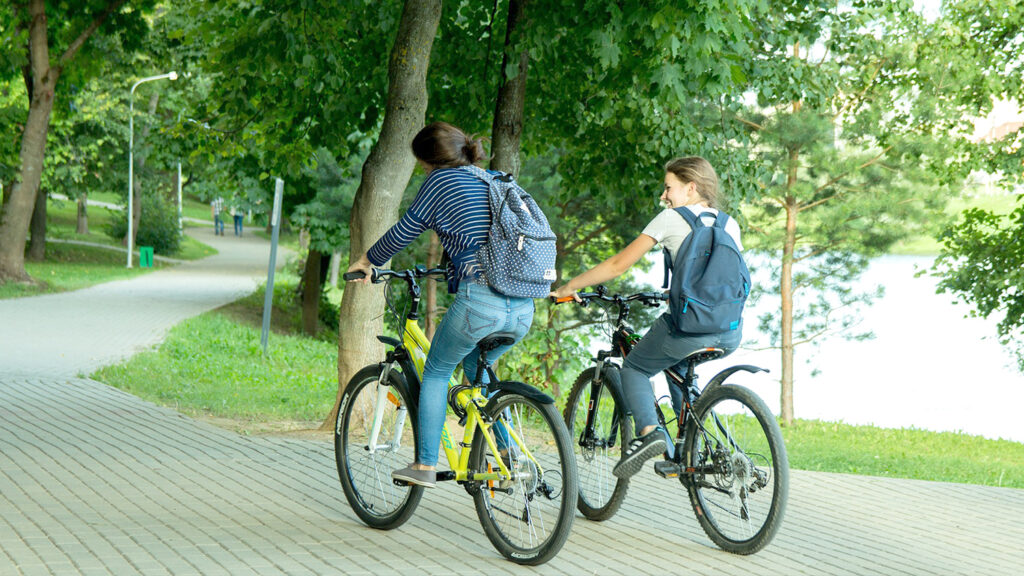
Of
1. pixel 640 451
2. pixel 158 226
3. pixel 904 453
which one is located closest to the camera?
pixel 640 451

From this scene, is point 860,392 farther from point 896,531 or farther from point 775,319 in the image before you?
point 896,531

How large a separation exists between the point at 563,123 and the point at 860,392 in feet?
55.3

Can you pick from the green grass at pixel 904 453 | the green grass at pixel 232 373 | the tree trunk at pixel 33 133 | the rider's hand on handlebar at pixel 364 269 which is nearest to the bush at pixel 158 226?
the tree trunk at pixel 33 133

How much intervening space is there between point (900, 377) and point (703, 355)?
2546 centimetres

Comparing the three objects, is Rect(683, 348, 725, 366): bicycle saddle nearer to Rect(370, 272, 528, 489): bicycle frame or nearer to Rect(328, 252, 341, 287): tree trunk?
Rect(370, 272, 528, 489): bicycle frame

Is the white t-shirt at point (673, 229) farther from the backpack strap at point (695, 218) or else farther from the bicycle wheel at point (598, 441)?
the bicycle wheel at point (598, 441)

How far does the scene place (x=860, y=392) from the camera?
25984mm

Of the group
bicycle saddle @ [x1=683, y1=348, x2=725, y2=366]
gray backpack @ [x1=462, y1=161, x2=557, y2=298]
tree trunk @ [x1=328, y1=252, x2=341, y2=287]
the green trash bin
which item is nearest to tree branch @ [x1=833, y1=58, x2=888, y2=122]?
bicycle saddle @ [x1=683, y1=348, x2=725, y2=366]

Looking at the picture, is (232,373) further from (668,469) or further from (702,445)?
(702,445)

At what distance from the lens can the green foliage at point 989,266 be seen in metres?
20.6

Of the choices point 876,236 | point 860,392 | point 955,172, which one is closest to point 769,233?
point 876,236

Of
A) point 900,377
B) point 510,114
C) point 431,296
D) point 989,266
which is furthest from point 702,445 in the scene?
point 900,377

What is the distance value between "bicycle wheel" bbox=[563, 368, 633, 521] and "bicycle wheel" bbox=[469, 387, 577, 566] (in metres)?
0.71

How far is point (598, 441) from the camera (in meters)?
5.57
